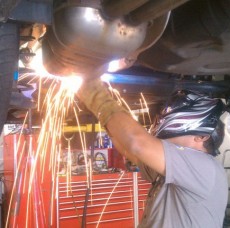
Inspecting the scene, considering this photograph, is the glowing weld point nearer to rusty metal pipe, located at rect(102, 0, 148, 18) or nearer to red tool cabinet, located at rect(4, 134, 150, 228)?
rusty metal pipe, located at rect(102, 0, 148, 18)

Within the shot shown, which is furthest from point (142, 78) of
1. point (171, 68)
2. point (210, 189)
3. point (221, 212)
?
point (221, 212)

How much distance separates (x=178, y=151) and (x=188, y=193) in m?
0.26

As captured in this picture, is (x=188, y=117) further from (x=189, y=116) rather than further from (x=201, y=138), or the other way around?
(x=201, y=138)

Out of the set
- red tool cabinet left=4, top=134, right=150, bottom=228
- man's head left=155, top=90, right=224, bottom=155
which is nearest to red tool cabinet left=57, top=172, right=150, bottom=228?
red tool cabinet left=4, top=134, right=150, bottom=228

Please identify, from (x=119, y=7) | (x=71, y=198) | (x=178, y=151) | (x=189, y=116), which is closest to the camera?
(x=119, y=7)

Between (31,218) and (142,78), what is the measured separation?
3089 millimetres

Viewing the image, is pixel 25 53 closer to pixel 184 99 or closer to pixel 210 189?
pixel 184 99

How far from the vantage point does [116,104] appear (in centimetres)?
176

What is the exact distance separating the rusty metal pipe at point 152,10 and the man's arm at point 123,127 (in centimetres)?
51

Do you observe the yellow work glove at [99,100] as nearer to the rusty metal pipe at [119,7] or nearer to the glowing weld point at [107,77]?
the glowing weld point at [107,77]

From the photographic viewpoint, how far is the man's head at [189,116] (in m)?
1.88

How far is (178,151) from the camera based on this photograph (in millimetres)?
1751

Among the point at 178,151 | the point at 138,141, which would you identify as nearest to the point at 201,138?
the point at 178,151

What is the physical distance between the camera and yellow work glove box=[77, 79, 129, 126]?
1.70 m
